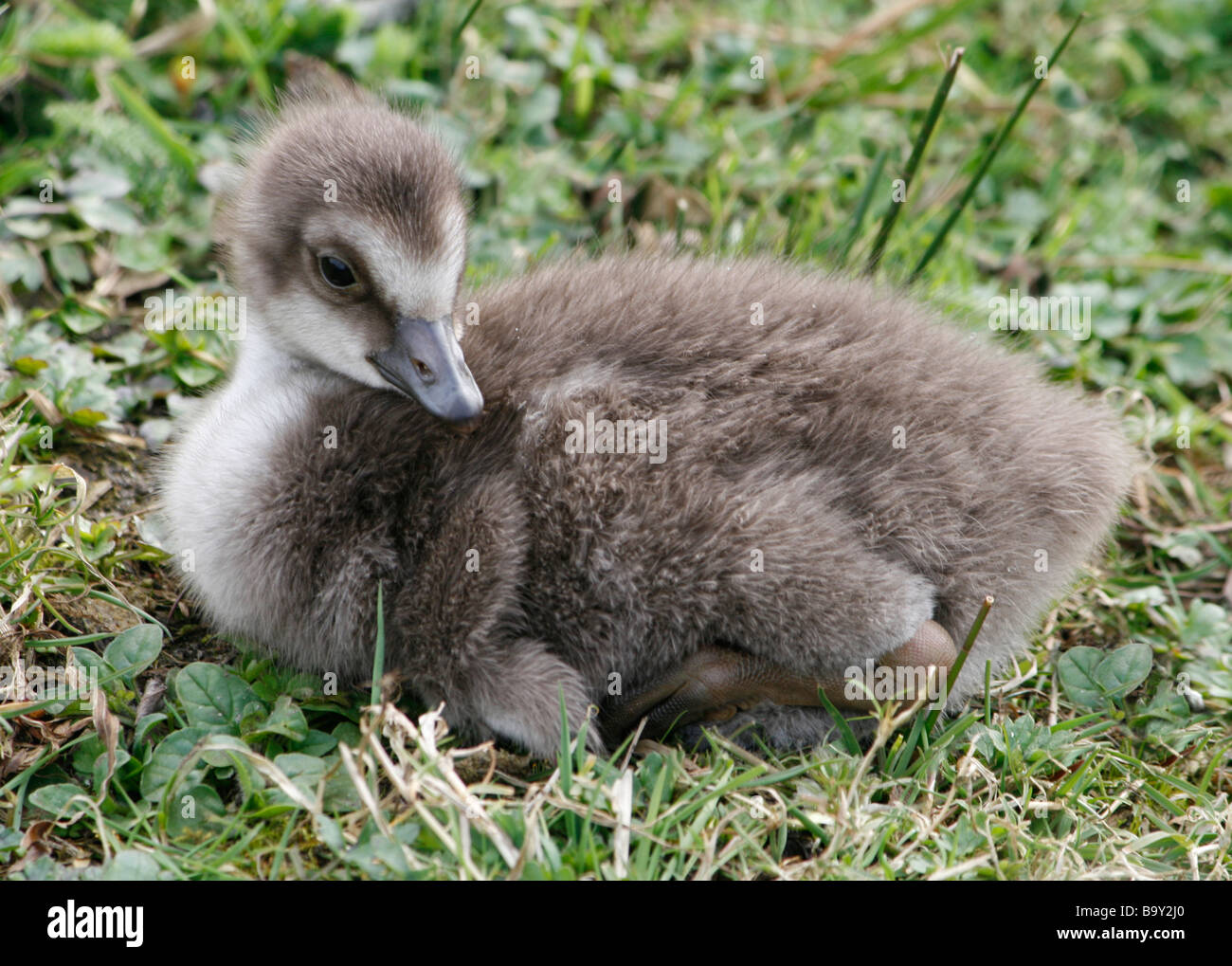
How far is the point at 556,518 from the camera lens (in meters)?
2.40

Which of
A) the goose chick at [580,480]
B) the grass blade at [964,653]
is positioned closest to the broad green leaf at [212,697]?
the goose chick at [580,480]

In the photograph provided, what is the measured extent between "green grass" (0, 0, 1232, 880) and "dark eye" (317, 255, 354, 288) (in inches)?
30.0

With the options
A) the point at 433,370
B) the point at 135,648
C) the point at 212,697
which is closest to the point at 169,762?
the point at 212,697

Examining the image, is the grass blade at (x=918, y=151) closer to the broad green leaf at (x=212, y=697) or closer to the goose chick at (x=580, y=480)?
the goose chick at (x=580, y=480)

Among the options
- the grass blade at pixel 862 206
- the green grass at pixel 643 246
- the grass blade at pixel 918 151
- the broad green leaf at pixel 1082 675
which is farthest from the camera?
the grass blade at pixel 862 206

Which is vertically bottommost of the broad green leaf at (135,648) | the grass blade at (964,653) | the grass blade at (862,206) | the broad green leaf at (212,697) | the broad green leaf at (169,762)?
the broad green leaf at (169,762)

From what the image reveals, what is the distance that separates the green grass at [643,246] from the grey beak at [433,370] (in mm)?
570

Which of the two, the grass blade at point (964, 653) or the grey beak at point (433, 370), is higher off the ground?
the grey beak at point (433, 370)

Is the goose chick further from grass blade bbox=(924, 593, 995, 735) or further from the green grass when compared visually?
the green grass

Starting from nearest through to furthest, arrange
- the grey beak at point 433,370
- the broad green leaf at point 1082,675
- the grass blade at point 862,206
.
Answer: the grey beak at point 433,370 → the broad green leaf at point 1082,675 → the grass blade at point 862,206

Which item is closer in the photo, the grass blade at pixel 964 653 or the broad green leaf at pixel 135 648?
the grass blade at pixel 964 653

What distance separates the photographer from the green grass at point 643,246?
2223mm

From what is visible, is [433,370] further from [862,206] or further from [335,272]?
[862,206]
